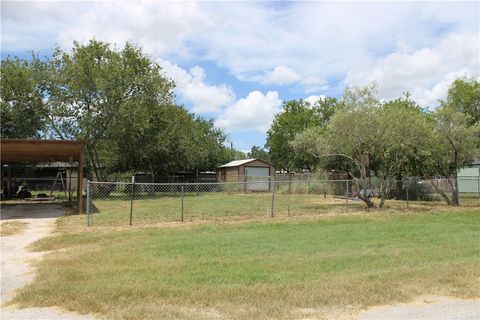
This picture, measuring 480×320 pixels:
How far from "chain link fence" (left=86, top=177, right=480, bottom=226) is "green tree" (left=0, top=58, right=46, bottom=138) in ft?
18.0

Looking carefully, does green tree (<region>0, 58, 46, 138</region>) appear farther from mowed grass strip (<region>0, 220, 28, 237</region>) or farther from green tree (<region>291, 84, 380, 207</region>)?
green tree (<region>291, 84, 380, 207</region>)

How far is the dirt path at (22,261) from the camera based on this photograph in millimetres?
5375

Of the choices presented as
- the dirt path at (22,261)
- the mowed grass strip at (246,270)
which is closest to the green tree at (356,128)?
the mowed grass strip at (246,270)

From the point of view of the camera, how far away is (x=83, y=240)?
10906 millimetres

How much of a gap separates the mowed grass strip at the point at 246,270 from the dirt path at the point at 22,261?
0.73 feet

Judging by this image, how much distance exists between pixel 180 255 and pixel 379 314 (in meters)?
4.47

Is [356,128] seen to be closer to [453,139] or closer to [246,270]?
[453,139]

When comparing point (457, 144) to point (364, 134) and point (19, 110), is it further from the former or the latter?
point (19, 110)

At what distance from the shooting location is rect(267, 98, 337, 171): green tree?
46094mm

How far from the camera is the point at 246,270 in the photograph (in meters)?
7.43

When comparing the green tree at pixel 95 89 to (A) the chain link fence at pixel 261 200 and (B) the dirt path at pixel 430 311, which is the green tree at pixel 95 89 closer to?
(A) the chain link fence at pixel 261 200

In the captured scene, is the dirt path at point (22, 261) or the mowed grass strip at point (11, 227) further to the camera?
the mowed grass strip at point (11, 227)

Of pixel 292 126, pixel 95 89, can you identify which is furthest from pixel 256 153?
pixel 95 89

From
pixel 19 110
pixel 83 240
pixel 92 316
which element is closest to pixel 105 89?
pixel 19 110
